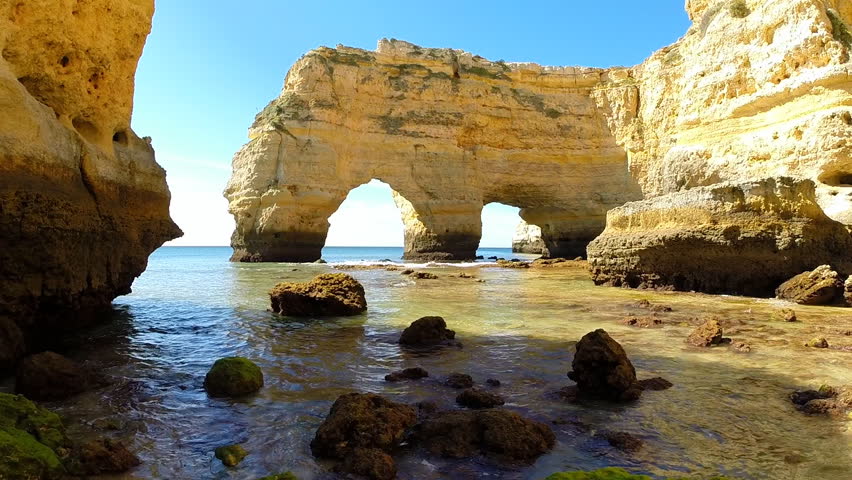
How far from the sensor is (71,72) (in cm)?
653

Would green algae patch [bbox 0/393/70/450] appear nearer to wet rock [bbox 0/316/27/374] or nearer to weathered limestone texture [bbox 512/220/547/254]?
wet rock [bbox 0/316/27/374]

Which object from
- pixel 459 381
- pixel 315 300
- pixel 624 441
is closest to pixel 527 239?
pixel 315 300

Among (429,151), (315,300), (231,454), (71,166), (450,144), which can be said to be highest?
(450,144)

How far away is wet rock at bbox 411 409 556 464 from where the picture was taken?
114 inches

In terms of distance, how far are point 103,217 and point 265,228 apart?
2127cm

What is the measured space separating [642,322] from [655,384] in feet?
10.6

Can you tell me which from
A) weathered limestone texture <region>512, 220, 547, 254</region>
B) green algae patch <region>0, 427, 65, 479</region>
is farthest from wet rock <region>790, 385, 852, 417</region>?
weathered limestone texture <region>512, 220, 547, 254</region>

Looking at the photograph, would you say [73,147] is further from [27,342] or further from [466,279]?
[466,279]

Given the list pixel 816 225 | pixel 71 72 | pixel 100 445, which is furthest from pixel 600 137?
pixel 100 445

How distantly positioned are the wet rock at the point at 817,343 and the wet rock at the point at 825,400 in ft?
6.26

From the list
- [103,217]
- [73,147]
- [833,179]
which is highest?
[833,179]

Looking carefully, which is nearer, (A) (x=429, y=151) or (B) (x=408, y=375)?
(B) (x=408, y=375)

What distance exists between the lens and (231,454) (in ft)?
9.37

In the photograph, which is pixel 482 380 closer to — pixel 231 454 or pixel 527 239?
pixel 231 454
